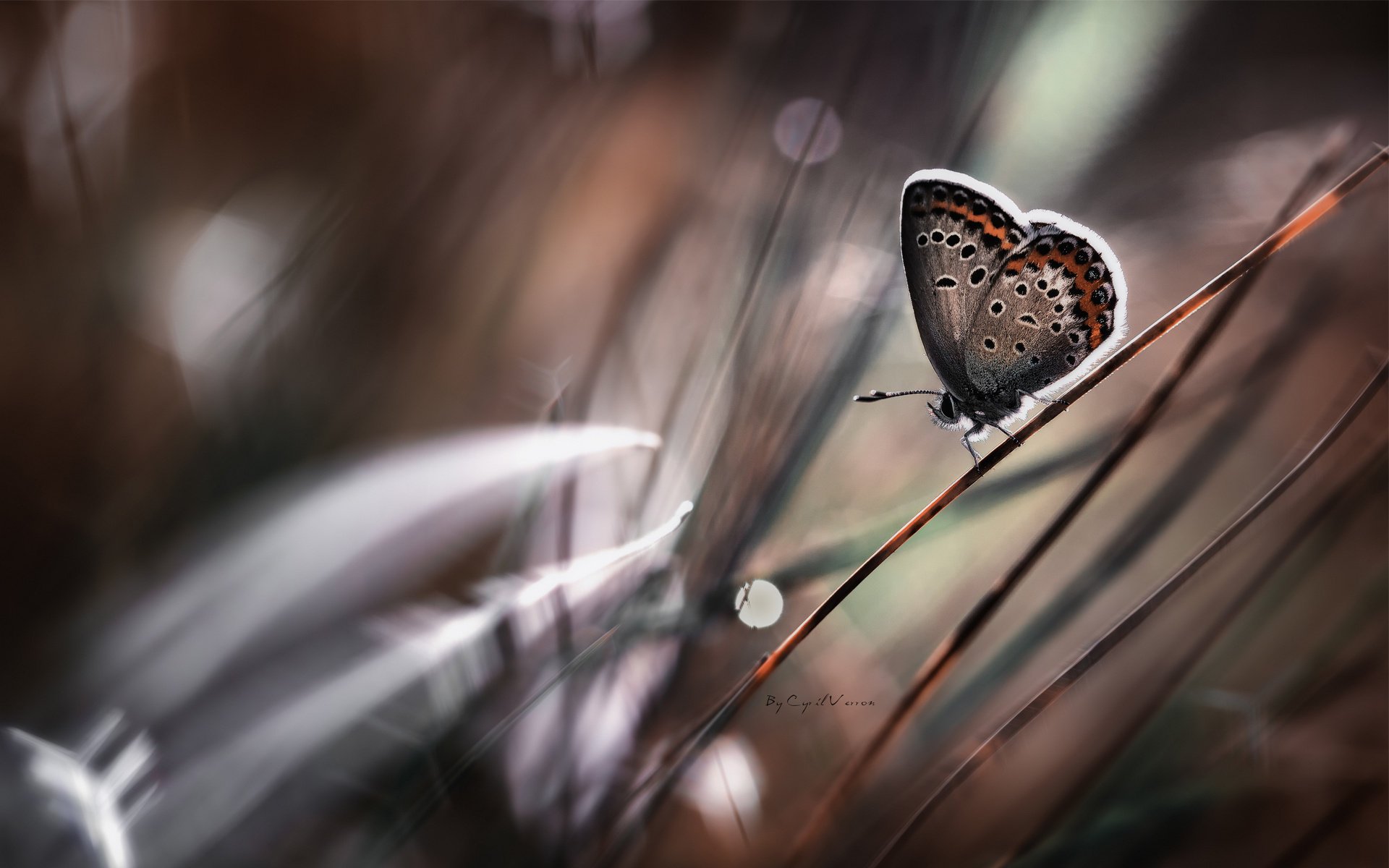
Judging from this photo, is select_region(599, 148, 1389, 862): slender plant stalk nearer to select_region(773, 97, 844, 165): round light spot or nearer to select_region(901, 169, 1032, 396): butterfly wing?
select_region(901, 169, 1032, 396): butterfly wing

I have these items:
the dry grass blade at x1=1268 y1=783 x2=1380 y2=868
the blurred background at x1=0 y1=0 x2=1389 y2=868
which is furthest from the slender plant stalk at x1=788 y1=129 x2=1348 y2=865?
the dry grass blade at x1=1268 y1=783 x2=1380 y2=868

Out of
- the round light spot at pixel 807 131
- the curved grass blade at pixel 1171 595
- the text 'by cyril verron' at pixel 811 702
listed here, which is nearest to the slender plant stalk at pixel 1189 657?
the curved grass blade at pixel 1171 595

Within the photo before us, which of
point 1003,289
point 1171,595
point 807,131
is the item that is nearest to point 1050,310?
point 1003,289

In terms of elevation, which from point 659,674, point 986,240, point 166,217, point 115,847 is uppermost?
point 166,217

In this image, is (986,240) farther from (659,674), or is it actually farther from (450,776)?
(450,776)

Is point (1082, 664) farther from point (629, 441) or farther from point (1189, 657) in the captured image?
point (629, 441)

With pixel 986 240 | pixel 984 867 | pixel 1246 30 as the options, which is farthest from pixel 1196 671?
pixel 1246 30
